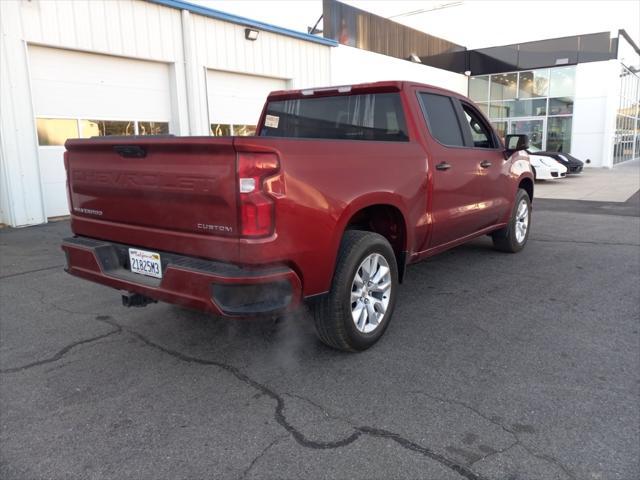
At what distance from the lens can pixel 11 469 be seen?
94.0 inches

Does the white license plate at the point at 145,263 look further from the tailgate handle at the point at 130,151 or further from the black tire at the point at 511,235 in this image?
the black tire at the point at 511,235

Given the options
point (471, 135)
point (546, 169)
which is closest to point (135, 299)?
point (471, 135)

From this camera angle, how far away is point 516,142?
575 cm

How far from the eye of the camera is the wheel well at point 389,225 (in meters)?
3.80

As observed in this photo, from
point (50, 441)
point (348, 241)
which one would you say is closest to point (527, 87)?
point (348, 241)

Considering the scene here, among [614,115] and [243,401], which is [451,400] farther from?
[614,115]

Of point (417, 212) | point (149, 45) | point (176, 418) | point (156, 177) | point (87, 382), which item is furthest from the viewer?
point (149, 45)

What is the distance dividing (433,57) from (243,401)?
27.0 m

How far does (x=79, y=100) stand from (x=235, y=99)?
417cm

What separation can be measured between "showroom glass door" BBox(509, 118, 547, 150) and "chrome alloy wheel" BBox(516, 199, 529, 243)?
21.5 meters

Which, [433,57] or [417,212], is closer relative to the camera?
[417,212]

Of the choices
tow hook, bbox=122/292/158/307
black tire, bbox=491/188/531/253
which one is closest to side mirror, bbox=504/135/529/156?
black tire, bbox=491/188/531/253

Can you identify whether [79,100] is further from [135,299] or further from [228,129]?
[135,299]

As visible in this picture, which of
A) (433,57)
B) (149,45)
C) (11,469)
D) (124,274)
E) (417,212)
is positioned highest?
(433,57)
